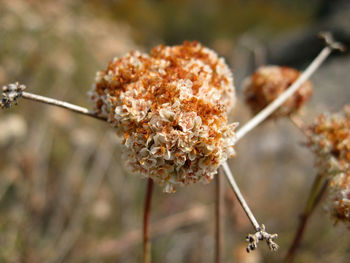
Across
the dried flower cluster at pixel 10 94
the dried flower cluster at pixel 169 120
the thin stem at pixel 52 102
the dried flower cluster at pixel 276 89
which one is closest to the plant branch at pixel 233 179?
the dried flower cluster at pixel 169 120

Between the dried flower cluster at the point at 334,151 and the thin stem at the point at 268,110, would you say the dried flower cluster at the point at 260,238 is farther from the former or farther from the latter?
the dried flower cluster at the point at 334,151

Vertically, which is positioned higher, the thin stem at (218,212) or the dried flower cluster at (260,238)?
the thin stem at (218,212)

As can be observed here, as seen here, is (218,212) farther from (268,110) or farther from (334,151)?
(334,151)

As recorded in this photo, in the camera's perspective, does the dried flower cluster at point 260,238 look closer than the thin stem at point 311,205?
Yes

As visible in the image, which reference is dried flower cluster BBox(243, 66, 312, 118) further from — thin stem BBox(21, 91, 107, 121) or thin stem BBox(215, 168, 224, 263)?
thin stem BBox(21, 91, 107, 121)

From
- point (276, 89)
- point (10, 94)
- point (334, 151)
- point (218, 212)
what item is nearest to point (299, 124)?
point (276, 89)

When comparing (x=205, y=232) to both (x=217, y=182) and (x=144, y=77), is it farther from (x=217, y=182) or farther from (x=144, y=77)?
(x=144, y=77)
